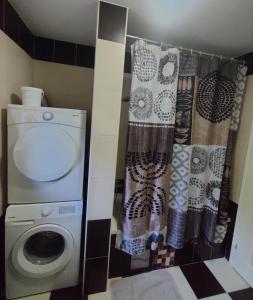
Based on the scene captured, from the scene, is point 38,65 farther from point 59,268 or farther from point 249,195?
point 249,195

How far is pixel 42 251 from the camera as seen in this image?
1.66m

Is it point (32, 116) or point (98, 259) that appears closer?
point (32, 116)

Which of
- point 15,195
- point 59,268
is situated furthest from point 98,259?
point 15,195

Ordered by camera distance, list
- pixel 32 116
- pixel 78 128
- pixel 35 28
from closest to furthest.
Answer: pixel 32 116
pixel 78 128
pixel 35 28

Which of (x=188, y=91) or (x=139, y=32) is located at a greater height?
(x=139, y=32)

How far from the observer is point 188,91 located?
1.59 meters

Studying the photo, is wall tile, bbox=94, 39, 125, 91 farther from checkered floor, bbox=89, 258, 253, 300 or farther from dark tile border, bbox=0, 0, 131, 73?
checkered floor, bbox=89, 258, 253, 300

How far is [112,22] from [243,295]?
242 centimetres

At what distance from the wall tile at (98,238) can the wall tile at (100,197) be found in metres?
0.06

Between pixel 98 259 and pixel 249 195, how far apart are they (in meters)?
1.47

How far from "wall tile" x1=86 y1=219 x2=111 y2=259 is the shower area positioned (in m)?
0.13

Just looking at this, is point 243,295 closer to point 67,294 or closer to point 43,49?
point 67,294

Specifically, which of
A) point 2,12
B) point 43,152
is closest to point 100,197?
point 43,152

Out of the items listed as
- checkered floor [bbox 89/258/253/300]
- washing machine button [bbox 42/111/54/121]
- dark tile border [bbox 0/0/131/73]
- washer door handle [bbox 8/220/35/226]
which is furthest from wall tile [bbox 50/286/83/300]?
dark tile border [bbox 0/0/131/73]
